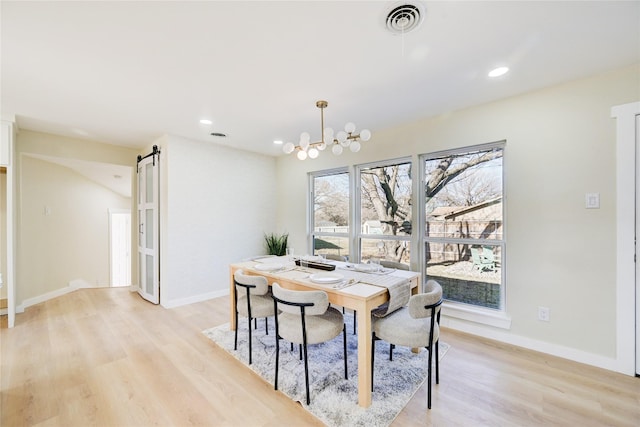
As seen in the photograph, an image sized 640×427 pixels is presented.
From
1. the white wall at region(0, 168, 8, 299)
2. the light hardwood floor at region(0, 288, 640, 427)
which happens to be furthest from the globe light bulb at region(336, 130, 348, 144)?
the white wall at region(0, 168, 8, 299)

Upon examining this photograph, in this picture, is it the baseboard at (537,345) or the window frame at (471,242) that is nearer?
the baseboard at (537,345)

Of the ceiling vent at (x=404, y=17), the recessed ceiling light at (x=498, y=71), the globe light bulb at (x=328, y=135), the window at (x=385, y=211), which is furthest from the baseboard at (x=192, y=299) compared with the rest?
the recessed ceiling light at (x=498, y=71)

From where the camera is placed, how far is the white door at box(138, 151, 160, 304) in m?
3.97

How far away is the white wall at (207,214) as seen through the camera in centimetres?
384

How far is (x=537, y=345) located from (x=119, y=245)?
8.04 m

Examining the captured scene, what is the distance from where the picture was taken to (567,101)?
2.40 m

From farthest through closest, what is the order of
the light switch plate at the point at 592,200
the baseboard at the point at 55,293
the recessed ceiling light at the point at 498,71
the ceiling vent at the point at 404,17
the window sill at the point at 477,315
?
the baseboard at the point at 55,293 < the window sill at the point at 477,315 < the light switch plate at the point at 592,200 < the recessed ceiling light at the point at 498,71 < the ceiling vent at the point at 404,17

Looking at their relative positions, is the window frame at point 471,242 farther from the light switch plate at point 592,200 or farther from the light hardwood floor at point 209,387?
the light switch plate at point 592,200

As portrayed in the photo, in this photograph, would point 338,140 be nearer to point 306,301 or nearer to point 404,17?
point 404,17

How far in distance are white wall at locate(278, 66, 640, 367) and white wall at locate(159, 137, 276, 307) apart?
11.7ft

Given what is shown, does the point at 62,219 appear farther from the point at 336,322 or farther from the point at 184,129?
the point at 336,322

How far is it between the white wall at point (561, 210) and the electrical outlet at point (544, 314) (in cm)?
4

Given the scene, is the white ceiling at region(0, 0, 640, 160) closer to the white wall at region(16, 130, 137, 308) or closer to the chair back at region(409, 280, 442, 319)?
Result: the white wall at region(16, 130, 137, 308)

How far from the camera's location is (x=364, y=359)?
1.83 metres
